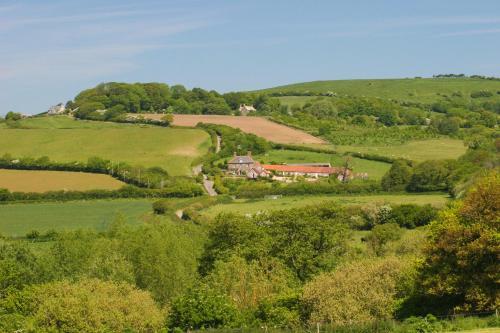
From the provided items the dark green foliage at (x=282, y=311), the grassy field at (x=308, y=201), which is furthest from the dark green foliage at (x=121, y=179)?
the dark green foliage at (x=282, y=311)

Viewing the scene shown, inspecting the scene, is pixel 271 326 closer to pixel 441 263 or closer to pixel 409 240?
pixel 441 263

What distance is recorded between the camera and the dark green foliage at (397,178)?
114 m

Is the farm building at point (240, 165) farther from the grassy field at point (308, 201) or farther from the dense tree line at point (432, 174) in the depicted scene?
the dense tree line at point (432, 174)

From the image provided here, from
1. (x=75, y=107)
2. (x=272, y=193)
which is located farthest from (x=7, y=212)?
(x=75, y=107)

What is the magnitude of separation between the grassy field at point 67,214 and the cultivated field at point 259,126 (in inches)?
1937

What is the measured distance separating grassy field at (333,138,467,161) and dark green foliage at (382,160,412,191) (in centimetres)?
2008

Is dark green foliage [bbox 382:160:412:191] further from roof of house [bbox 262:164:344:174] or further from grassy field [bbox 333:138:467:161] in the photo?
grassy field [bbox 333:138:467:161]

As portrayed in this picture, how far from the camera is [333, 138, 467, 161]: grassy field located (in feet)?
460

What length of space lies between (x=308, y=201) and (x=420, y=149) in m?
48.7

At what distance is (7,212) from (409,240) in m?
53.8

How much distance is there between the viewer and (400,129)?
181 m

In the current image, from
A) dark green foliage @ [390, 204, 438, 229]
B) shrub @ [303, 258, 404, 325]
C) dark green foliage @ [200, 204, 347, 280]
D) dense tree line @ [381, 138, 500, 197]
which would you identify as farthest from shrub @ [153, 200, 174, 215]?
shrub @ [303, 258, 404, 325]

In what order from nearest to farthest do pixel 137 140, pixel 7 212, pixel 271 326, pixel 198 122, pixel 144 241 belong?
pixel 271 326, pixel 144 241, pixel 7 212, pixel 137 140, pixel 198 122

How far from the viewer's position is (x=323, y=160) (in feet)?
455
